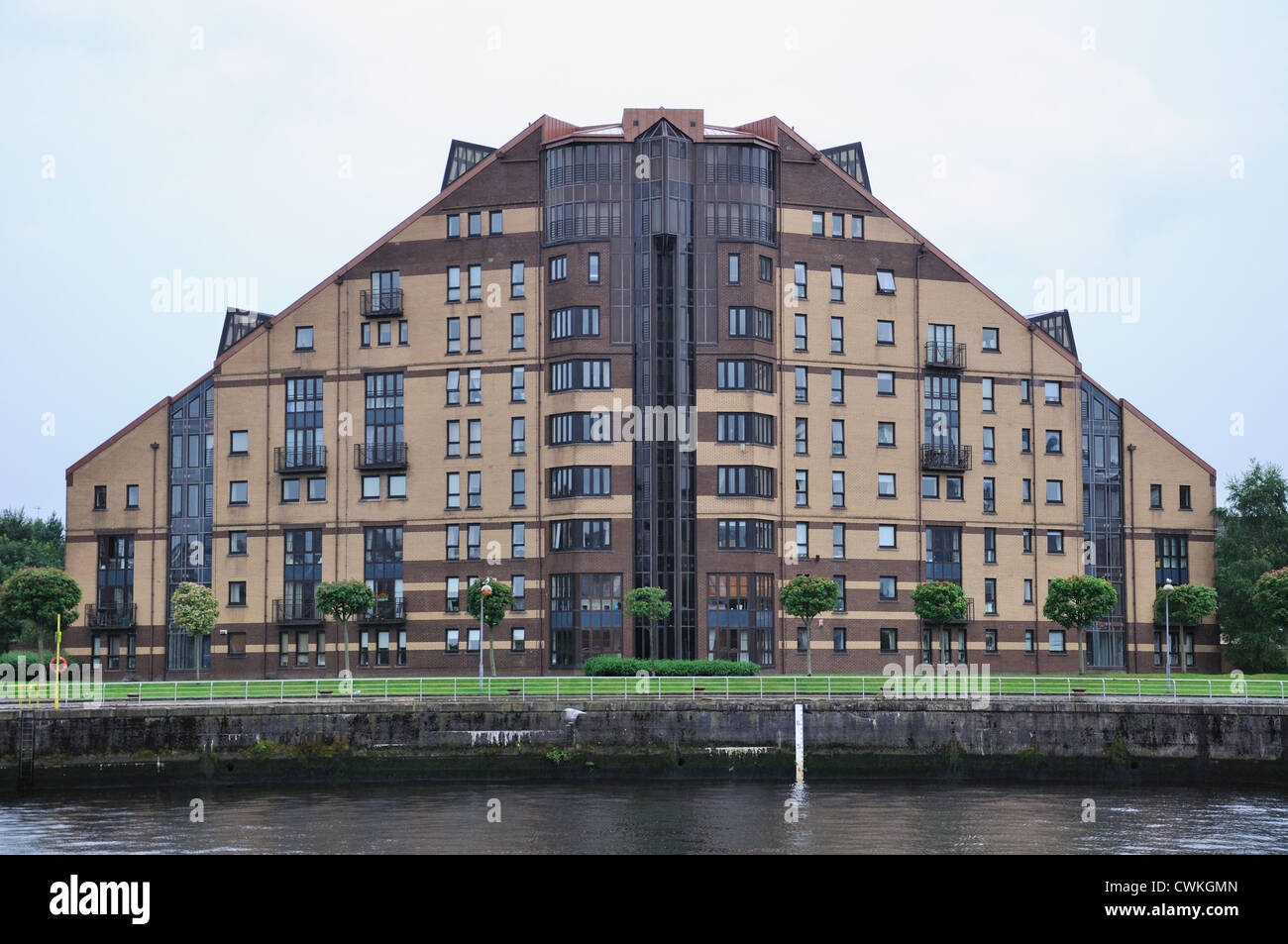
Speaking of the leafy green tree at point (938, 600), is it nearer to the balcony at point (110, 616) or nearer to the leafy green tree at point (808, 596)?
the leafy green tree at point (808, 596)

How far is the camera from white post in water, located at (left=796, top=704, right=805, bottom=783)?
173 feet

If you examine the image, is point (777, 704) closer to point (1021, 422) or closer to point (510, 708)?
point (510, 708)

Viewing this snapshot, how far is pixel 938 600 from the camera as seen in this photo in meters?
74.4

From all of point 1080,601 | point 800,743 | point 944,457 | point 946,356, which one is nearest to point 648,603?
point 800,743

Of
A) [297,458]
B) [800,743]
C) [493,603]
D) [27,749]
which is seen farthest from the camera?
[297,458]

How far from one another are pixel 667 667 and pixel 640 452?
13.2 meters

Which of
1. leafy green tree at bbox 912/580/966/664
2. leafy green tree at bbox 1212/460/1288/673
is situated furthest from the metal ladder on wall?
leafy green tree at bbox 1212/460/1288/673

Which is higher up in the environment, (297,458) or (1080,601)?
(297,458)

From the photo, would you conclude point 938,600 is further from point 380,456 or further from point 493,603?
point 380,456

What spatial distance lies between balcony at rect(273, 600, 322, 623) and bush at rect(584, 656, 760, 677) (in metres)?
17.2

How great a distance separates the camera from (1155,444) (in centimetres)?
8275

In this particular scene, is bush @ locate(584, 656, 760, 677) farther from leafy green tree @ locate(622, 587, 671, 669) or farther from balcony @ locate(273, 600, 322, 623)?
balcony @ locate(273, 600, 322, 623)

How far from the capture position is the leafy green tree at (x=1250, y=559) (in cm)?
7850
